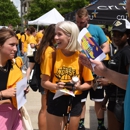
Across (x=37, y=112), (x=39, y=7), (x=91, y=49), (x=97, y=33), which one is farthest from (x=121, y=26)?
(x=39, y=7)

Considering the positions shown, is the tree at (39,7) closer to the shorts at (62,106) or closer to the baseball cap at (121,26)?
the baseball cap at (121,26)

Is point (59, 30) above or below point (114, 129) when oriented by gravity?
above

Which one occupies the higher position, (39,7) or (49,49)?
(39,7)

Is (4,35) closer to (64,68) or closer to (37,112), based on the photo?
(64,68)

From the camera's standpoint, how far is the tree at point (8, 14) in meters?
58.9

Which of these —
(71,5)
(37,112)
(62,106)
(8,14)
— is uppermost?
(71,5)

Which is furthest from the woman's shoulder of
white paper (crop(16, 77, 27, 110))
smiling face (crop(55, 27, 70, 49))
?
white paper (crop(16, 77, 27, 110))

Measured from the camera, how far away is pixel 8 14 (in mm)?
59844

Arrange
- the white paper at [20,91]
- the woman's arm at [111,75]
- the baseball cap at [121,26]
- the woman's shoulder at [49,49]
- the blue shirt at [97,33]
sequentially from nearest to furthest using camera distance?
the woman's arm at [111,75] → the white paper at [20,91] → the baseball cap at [121,26] → the woman's shoulder at [49,49] → the blue shirt at [97,33]

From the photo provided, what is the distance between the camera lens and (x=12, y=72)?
10.1 feet

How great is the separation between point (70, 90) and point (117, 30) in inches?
37.8

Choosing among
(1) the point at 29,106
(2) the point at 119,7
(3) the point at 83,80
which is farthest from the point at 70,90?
(2) the point at 119,7

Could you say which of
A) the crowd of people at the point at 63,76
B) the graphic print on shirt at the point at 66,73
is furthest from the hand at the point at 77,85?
the graphic print on shirt at the point at 66,73

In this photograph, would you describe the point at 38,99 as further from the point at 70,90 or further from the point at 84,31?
the point at 84,31
